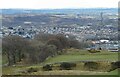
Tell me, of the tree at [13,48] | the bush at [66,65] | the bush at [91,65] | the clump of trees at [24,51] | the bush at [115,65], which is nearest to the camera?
the bush at [115,65]

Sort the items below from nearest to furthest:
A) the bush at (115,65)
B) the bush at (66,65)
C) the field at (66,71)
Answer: the field at (66,71) → the bush at (115,65) → the bush at (66,65)

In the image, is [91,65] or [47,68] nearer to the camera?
[47,68]

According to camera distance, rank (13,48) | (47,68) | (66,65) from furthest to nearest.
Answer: (13,48) < (66,65) < (47,68)

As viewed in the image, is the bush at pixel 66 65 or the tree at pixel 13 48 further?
the tree at pixel 13 48

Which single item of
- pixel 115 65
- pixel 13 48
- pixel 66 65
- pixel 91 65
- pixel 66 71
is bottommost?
pixel 91 65

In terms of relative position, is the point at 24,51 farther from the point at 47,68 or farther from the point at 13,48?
the point at 47,68

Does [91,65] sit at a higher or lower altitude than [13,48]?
lower

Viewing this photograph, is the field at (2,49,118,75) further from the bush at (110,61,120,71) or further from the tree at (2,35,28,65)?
the tree at (2,35,28,65)

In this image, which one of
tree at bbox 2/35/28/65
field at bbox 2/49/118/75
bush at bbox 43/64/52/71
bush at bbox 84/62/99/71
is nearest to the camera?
field at bbox 2/49/118/75

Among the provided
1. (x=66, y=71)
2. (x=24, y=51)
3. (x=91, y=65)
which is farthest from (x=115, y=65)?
(x=24, y=51)

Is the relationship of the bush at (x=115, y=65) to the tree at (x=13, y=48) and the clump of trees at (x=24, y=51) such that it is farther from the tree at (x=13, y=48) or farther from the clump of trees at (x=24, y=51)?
the tree at (x=13, y=48)

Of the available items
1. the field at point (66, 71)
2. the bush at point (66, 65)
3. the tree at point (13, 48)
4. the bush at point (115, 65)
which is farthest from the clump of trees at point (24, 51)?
the bush at point (115, 65)

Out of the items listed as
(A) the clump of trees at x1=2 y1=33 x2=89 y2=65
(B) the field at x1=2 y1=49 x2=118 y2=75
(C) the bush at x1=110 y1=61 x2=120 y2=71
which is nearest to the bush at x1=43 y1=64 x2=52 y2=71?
(B) the field at x1=2 y1=49 x2=118 y2=75

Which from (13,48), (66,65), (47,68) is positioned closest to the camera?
(47,68)
